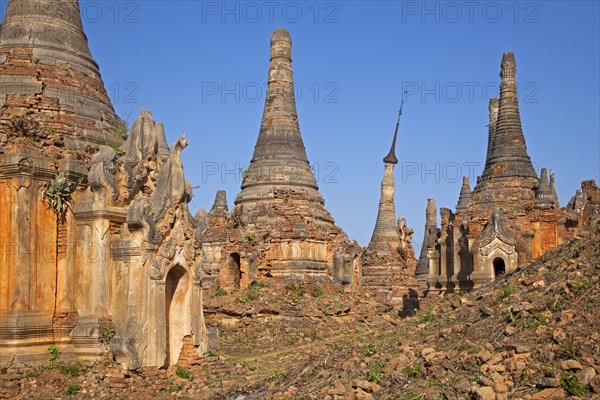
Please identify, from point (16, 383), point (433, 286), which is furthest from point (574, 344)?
point (433, 286)

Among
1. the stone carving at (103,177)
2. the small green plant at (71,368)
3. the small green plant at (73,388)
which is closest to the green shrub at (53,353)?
the small green plant at (71,368)

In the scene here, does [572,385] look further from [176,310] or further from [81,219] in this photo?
[81,219]

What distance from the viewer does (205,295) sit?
84.9 feet

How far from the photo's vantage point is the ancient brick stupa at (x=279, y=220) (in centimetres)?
2656

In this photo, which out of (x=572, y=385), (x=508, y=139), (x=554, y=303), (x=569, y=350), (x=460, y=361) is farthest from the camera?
(x=508, y=139)

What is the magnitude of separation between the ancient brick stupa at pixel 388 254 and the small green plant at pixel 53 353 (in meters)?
23.4

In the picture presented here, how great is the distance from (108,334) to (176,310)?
2.00 m

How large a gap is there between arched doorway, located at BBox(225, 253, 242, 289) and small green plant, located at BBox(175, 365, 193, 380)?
39.7 ft

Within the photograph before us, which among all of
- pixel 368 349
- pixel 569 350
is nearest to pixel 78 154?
pixel 368 349

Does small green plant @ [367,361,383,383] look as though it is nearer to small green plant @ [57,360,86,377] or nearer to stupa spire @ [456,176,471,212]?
small green plant @ [57,360,86,377]

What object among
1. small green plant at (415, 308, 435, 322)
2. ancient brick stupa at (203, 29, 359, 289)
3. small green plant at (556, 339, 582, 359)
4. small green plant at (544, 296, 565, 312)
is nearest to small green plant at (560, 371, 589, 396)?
small green plant at (556, 339, 582, 359)

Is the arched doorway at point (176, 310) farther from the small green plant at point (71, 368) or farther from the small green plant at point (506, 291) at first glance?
the small green plant at point (506, 291)

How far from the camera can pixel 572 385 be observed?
29.7 feet

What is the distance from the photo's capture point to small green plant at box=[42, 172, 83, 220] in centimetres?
1338
